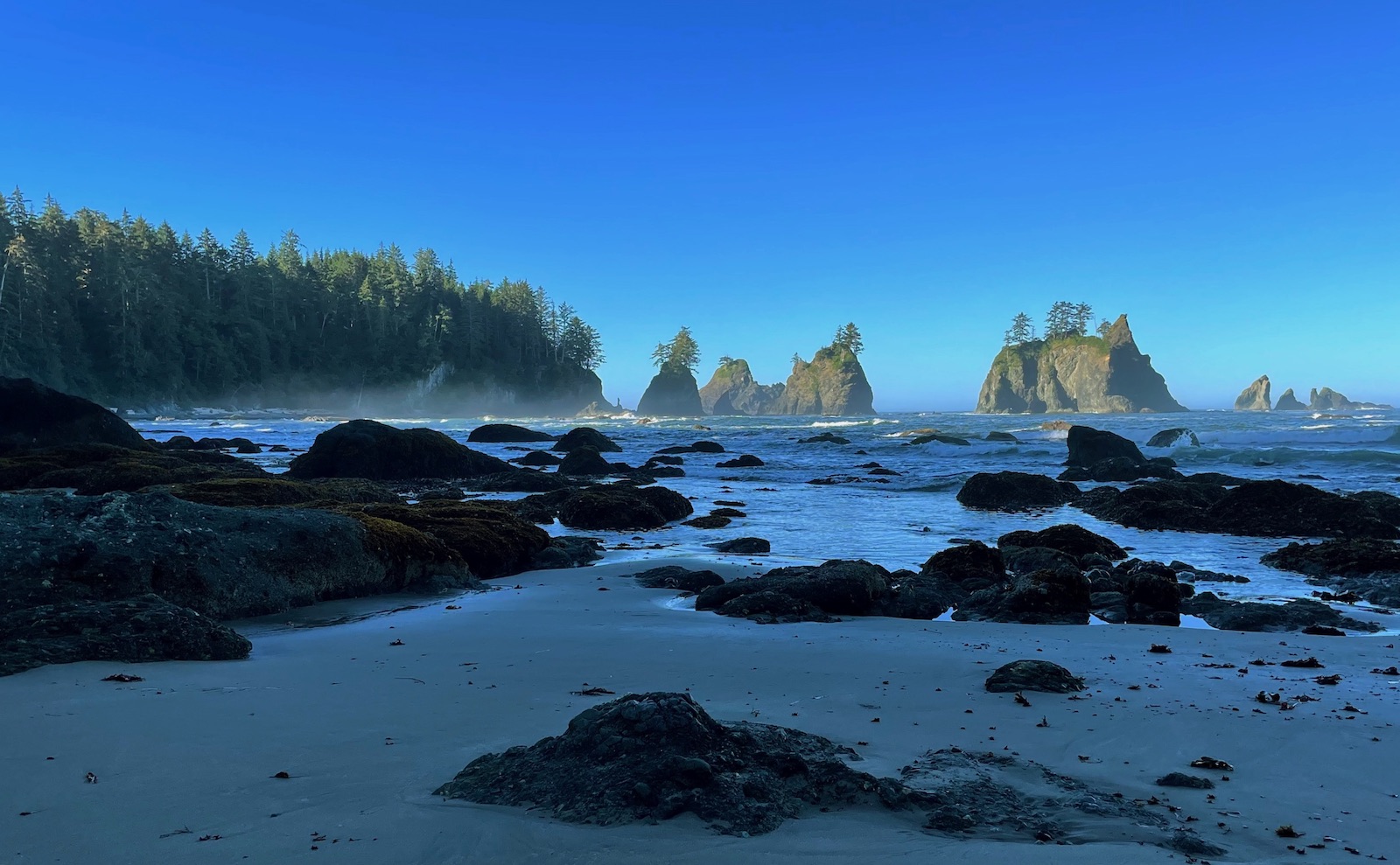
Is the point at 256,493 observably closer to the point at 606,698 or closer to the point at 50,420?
the point at 606,698

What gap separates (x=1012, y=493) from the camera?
650 inches

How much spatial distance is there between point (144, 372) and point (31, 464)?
2601 inches

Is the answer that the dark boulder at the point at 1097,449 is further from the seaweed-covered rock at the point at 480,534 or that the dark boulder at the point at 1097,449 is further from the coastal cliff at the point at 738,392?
the coastal cliff at the point at 738,392

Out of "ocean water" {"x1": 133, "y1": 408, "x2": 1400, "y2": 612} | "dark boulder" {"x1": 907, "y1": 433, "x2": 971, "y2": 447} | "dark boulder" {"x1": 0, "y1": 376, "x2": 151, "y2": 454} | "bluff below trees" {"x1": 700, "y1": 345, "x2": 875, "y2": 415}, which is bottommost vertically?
"ocean water" {"x1": 133, "y1": 408, "x2": 1400, "y2": 612}

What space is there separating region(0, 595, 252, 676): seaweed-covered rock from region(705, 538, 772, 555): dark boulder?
256 inches

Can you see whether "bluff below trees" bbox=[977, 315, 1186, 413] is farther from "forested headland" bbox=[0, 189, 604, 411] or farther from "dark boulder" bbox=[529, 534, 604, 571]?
"dark boulder" bbox=[529, 534, 604, 571]

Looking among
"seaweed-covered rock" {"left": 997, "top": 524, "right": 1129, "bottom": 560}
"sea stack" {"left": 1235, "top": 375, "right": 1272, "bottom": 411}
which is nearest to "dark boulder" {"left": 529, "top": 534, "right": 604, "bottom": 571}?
"seaweed-covered rock" {"left": 997, "top": 524, "right": 1129, "bottom": 560}

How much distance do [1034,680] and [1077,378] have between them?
515 ft

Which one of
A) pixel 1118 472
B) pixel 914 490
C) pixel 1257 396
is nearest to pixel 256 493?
pixel 914 490

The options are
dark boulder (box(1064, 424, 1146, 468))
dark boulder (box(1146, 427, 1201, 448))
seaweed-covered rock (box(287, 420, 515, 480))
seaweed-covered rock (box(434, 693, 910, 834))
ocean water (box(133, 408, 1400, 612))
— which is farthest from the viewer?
dark boulder (box(1146, 427, 1201, 448))

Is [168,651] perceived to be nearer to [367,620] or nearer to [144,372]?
[367,620]

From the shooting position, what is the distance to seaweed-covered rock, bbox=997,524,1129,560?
10.4 metres

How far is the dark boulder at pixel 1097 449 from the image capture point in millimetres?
24828

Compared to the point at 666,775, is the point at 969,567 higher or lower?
lower
